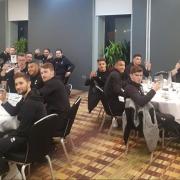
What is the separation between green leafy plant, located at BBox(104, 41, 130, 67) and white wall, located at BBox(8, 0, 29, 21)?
10.9ft

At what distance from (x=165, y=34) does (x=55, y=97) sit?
4.43m

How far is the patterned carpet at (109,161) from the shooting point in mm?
3441

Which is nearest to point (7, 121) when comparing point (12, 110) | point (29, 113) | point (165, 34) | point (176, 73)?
point (12, 110)

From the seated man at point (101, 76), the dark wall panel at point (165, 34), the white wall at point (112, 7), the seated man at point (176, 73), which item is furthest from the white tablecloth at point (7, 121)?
the white wall at point (112, 7)

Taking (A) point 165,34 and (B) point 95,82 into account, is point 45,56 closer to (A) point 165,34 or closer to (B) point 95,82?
(A) point 165,34

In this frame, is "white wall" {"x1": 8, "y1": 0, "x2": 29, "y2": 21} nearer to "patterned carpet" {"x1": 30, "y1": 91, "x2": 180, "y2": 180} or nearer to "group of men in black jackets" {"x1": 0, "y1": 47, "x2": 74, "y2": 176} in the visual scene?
"group of men in black jackets" {"x1": 0, "y1": 47, "x2": 74, "y2": 176}

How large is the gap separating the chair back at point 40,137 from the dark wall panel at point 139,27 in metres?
5.31

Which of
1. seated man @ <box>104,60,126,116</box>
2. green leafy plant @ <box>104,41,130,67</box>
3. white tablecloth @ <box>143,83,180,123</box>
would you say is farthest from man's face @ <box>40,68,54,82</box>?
green leafy plant @ <box>104,41,130,67</box>

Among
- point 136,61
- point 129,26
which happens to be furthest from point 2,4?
point 136,61

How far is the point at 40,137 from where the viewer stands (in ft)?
8.85

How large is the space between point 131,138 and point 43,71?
5.56 feet

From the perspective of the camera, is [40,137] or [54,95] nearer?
[40,137]

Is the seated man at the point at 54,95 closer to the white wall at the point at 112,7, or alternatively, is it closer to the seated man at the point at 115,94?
the seated man at the point at 115,94

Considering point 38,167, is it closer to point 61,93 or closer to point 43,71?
point 61,93
